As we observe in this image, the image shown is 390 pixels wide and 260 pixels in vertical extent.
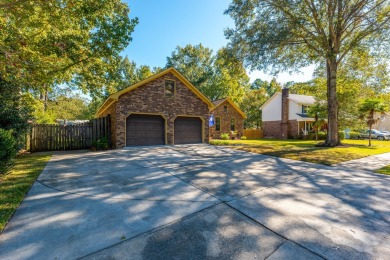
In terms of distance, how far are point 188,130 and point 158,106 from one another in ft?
10.9

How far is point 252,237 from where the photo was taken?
2619mm

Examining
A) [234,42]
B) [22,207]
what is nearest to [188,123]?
[234,42]

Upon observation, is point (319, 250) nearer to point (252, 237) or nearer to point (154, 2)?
point (252, 237)

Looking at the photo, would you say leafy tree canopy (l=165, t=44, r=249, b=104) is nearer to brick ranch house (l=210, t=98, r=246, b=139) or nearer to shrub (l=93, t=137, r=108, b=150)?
brick ranch house (l=210, t=98, r=246, b=139)

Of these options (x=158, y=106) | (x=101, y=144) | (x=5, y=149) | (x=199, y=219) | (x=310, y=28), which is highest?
(x=310, y=28)

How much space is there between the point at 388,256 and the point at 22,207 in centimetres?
586

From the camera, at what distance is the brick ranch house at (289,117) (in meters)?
24.6

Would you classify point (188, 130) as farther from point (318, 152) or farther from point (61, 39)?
point (61, 39)

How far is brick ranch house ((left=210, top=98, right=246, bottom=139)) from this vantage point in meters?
23.1

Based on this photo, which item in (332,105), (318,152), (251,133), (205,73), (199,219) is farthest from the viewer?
(205,73)

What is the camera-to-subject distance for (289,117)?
2538cm

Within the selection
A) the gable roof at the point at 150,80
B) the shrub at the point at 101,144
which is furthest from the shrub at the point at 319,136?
the shrub at the point at 101,144

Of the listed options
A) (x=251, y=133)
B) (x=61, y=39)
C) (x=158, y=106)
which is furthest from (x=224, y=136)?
(x=61, y=39)

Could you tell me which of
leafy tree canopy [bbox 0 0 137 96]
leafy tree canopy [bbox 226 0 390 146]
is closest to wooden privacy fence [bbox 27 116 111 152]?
leafy tree canopy [bbox 0 0 137 96]
